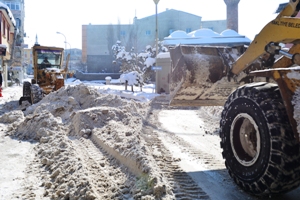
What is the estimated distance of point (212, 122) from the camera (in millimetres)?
9586

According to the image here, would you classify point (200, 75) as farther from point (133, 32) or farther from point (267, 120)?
point (133, 32)

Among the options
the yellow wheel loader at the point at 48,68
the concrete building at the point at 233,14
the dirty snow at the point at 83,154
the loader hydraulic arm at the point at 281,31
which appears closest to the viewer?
the loader hydraulic arm at the point at 281,31

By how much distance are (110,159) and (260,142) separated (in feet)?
8.99

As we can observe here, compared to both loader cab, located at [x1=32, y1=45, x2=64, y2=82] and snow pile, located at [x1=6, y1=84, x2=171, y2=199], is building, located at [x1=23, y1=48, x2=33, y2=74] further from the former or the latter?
snow pile, located at [x1=6, y1=84, x2=171, y2=199]

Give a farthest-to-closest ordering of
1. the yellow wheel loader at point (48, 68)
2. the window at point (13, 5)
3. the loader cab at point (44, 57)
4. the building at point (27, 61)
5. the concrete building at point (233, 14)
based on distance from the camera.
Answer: the building at point (27, 61) → the window at point (13, 5) → the concrete building at point (233, 14) → the loader cab at point (44, 57) → the yellow wheel loader at point (48, 68)

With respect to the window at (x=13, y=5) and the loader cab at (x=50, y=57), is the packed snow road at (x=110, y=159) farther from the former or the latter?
the window at (x=13, y=5)

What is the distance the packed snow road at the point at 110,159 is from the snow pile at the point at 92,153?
0.01 metres

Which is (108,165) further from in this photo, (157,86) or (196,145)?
(157,86)

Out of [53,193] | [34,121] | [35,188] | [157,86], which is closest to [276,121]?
[53,193]

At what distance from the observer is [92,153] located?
5.74 meters

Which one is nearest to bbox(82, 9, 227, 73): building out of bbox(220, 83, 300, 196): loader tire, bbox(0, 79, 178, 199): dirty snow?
bbox(0, 79, 178, 199): dirty snow

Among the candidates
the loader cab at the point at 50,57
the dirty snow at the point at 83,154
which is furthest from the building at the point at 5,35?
the dirty snow at the point at 83,154

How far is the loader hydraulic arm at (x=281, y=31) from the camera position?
137 inches

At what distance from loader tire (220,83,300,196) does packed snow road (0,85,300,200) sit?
43 cm
